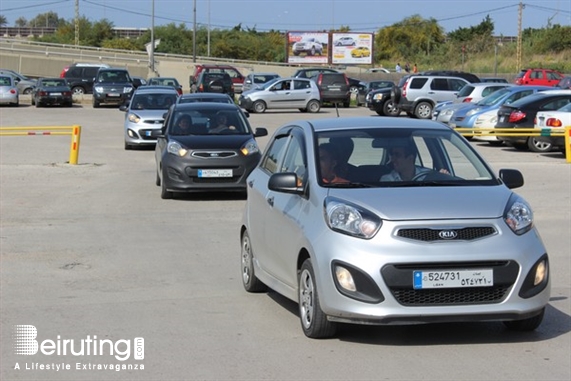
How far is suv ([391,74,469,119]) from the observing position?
38875mm

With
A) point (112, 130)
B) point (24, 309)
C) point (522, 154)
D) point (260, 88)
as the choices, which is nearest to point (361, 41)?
point (260, 88)

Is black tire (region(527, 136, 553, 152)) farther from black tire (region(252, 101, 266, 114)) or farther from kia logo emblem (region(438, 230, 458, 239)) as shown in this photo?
black tire (region(252, 101, 266, 114))

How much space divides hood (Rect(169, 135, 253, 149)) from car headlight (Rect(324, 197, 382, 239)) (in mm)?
9693

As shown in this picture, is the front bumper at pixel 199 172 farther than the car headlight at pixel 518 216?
Yes

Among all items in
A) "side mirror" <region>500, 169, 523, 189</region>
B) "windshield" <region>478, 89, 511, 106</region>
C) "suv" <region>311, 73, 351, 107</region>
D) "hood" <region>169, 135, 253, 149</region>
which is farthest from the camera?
"suv" <region>311, 73, 351, 107</region>

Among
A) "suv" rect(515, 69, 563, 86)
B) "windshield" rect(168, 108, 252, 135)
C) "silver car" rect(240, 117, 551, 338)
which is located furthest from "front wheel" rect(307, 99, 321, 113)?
"silver car" rect(240, 117, 551, 338)

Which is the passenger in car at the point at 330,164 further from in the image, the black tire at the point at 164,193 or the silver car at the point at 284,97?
the silver car at the point at 284,97

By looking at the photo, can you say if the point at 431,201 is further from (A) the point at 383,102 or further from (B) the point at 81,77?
(B) the point at 81,77

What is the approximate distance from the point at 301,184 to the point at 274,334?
117 cm

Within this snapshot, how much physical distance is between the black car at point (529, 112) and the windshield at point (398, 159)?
17.8 metres

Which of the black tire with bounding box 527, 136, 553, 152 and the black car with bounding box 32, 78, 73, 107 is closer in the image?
the black tire with bounding box 527, 136, 553, 152

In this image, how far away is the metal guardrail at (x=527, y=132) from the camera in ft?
75.0

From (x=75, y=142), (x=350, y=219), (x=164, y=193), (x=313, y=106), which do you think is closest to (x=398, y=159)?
(x=350, y=219)

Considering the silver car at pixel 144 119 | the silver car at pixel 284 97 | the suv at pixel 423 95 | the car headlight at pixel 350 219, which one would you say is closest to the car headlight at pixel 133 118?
the silver car at pixel 144 119
